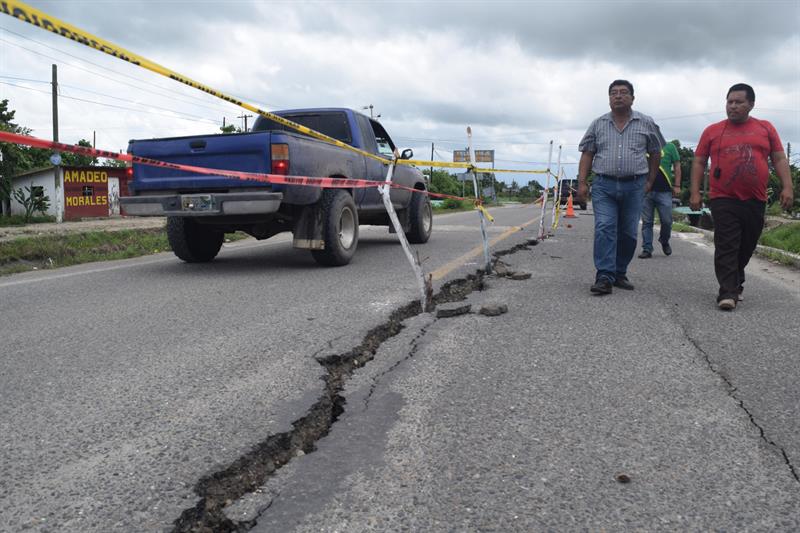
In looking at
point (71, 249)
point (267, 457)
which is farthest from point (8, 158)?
point (267, 457)

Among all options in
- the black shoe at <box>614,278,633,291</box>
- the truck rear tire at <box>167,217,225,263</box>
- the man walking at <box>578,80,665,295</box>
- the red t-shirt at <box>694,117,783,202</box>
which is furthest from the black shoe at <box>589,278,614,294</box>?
the truck rear tire at <box>167,217,225,263</box>

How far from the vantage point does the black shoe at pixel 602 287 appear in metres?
5.73

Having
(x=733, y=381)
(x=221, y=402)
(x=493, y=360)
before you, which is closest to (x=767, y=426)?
(x=733, y=381)

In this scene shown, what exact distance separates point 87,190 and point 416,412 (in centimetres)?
2819

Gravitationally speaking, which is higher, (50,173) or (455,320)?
(50,173)

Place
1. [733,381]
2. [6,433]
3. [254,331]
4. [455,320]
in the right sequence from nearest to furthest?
[6,433] → [733,381] → [254,331] → [455,320]

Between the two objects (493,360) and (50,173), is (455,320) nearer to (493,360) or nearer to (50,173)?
(493,360)

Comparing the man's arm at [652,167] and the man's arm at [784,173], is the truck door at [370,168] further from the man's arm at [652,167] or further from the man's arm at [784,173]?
the man's arm at [784,173]

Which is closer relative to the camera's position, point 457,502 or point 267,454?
point 457,502

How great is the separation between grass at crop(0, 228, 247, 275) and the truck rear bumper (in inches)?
88.8

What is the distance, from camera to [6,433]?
2604 mm

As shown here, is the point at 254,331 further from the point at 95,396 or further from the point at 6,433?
the point at 6,433

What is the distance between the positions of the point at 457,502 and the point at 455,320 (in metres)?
2.63

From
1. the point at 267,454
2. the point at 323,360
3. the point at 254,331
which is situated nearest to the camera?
the point at 267,454
